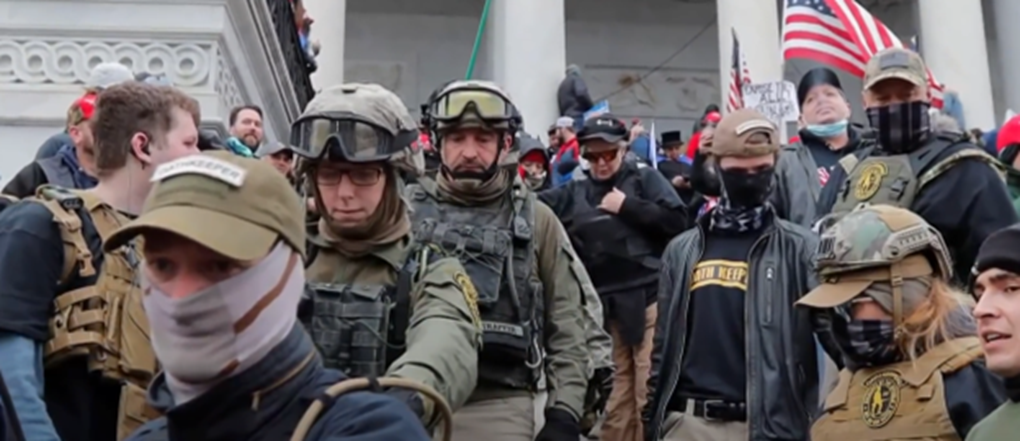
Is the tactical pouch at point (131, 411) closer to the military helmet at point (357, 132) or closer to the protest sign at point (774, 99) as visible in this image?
the military helmet at point (357, 132)

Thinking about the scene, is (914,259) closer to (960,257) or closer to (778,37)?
(960,257)

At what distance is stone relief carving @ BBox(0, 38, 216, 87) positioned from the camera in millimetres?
6512

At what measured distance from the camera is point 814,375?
196 inches

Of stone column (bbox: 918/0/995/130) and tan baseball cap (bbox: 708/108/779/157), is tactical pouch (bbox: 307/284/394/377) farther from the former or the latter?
stone column (bbox: 918/0/995/130)

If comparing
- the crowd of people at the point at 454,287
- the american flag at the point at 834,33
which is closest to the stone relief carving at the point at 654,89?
the american flag at the point at 834,33

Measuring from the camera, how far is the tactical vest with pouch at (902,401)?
153 inches

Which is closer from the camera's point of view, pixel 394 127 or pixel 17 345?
pixel 17 345

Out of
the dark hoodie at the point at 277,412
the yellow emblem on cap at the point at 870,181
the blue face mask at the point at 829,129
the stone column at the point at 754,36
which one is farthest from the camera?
the stone column at the point at 754,36

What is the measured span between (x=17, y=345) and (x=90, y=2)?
390 cm

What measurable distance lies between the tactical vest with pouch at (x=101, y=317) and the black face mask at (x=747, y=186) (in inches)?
108

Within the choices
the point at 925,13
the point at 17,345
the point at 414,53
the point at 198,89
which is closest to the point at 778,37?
the point at 925,13

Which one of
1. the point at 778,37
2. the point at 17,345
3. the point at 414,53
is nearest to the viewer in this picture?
the point at 17,345

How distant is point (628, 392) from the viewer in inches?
272

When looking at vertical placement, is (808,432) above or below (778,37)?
below
